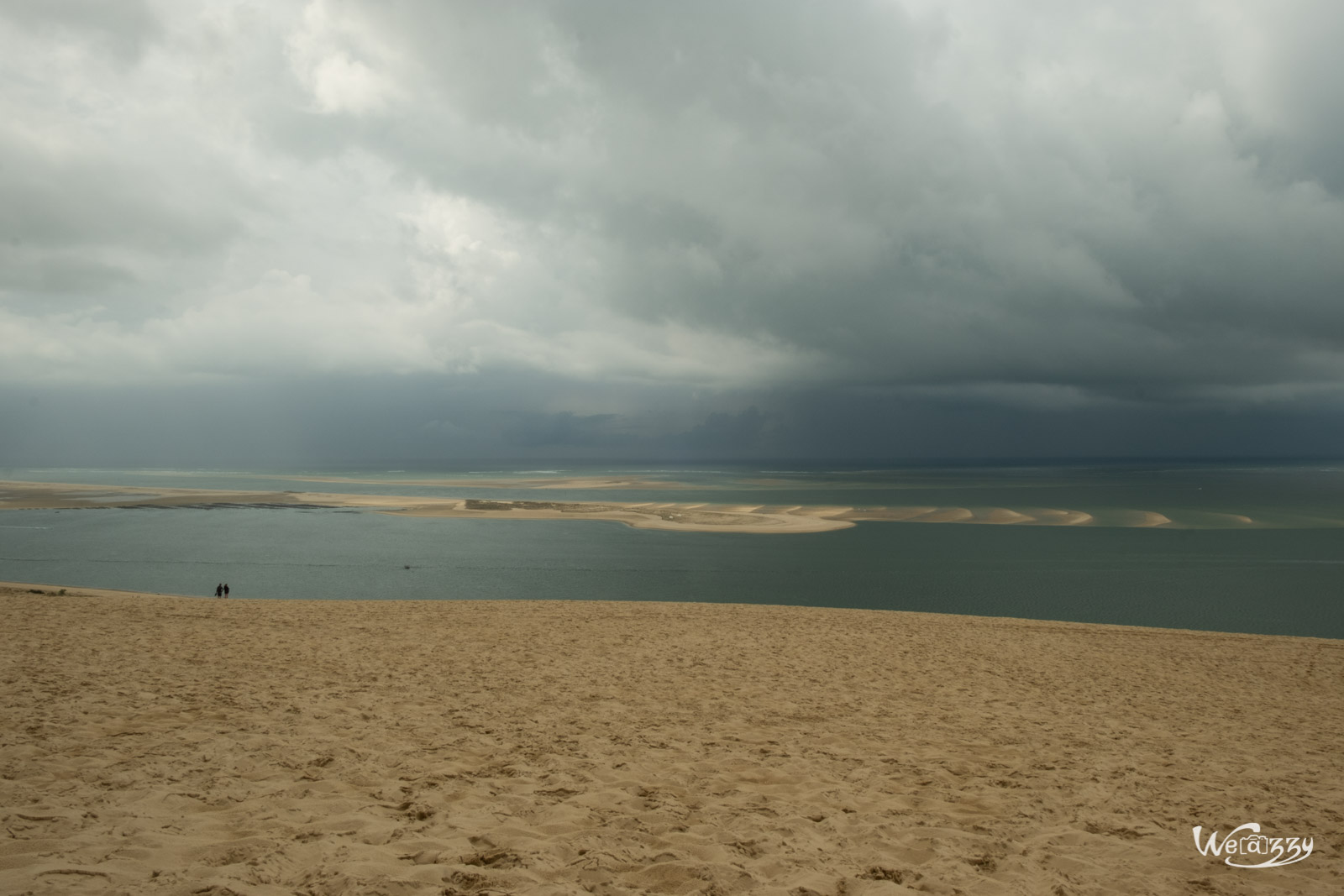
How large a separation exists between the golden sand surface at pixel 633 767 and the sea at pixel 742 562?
14.7 m

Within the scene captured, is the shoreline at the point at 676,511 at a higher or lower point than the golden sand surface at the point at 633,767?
lower

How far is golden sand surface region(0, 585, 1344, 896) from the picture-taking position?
587 cm

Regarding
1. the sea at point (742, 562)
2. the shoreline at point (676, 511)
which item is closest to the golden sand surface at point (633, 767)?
the sea at point (742, 562)

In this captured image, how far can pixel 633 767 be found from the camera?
823cm

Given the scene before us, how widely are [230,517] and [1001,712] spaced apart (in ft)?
235

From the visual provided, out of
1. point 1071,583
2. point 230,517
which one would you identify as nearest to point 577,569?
point 1071,583

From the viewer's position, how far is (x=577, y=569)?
37.5 metres

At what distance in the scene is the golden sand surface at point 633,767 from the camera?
587cm

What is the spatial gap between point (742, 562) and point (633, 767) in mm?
33013

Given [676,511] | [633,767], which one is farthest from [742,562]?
[633,767]

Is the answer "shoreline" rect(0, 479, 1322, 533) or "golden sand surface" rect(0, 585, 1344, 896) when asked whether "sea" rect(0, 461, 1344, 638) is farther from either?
"golden sand surface" rect(0, 585, 1344, 896)

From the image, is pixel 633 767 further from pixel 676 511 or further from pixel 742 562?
pixel 676 511

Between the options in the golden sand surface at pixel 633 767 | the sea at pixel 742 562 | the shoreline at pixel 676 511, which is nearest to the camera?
the golden sand surface at pixel 633 767

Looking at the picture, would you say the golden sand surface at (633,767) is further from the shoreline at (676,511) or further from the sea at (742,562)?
the shoreline at (676,511)
